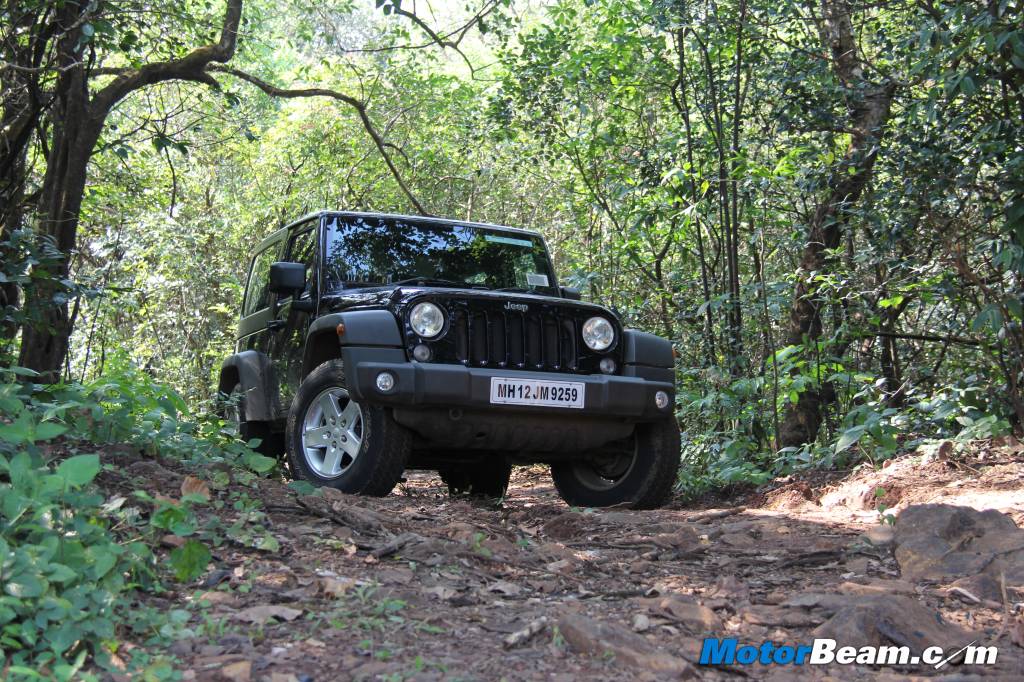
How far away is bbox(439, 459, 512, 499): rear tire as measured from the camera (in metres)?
7.21

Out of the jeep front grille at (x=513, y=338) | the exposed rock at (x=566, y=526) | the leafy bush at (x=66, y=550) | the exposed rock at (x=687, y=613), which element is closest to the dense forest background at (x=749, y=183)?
the jeep front grille at (x=513, y=338)

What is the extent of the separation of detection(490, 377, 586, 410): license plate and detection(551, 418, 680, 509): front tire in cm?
68

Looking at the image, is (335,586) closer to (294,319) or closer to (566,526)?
(566,526)

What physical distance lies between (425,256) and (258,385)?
64.3 inches

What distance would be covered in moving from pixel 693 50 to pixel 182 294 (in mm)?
15465

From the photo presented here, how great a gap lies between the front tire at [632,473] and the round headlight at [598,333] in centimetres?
60

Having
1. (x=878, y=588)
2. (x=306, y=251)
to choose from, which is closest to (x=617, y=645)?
(x=878, y=588)

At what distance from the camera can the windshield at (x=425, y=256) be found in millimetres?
6441

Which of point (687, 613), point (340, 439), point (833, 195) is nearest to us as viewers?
point (687, 613)

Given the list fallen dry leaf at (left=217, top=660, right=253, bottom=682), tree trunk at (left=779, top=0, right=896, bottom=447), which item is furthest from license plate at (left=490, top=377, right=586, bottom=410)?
tree trunk at (left=779, top=0, right=896, bottom=447)

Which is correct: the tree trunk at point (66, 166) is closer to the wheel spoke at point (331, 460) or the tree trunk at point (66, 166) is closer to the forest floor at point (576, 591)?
the wheel spoke at point (331, 460)

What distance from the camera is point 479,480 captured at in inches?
293

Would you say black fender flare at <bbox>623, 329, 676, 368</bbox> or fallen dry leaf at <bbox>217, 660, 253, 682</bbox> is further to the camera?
black fender flare at <bbox>623, 329, 676, 368</bbox>

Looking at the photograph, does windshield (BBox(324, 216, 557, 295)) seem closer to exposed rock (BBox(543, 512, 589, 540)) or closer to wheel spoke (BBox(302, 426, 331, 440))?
wheel spoke (BBox(302, 426, 331, 440))
